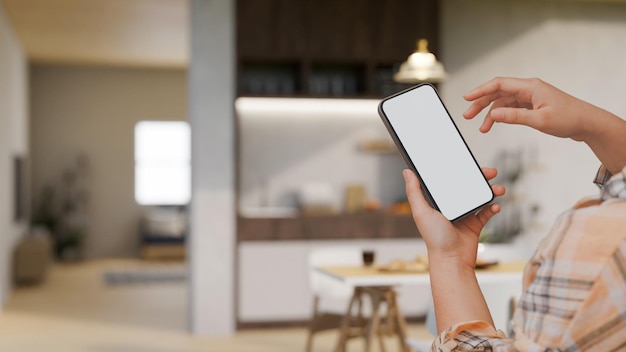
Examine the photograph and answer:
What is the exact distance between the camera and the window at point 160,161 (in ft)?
43.3

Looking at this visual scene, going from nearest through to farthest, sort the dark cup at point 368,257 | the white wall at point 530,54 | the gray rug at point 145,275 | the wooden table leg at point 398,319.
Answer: the dark cup at point 368,257
the wooden table leg at point 398,319
the white wall at point 530,54
the gray rug at point 145,275

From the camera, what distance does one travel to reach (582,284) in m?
0.65

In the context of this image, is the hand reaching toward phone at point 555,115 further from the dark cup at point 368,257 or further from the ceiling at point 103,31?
the ceiling at point 103,31

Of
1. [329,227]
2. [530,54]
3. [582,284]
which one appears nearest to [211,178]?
[329,227]

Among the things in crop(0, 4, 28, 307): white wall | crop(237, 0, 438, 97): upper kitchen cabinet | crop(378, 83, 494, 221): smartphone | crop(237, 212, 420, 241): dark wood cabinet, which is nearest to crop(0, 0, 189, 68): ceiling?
crop(0, 4, 28, 307): white wall

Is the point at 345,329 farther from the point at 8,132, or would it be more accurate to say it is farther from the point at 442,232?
the point at 8,132

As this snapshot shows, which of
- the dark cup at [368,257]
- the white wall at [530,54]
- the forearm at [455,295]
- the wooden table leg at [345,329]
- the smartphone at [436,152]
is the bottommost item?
the wooden table leg at [345,329]

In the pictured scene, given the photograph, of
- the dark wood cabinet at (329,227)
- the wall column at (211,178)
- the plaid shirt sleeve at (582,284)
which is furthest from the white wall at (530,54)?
the plaid shirt sleeve at (582,284)

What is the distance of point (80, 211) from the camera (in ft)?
42.3

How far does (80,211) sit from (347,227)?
727 centimetres

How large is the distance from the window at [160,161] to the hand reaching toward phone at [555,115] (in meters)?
12.4

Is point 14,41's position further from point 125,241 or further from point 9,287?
point 125,241

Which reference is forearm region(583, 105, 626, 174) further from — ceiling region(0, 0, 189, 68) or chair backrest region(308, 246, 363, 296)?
ceiling region(0, 0, 189, 68)

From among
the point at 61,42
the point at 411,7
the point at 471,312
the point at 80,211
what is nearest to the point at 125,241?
the point at 80,211
